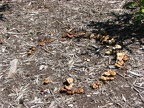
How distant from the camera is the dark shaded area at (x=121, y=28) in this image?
6027 mm

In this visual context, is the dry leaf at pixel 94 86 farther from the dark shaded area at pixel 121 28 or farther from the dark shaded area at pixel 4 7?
the dark shaded area at pixel 4 7

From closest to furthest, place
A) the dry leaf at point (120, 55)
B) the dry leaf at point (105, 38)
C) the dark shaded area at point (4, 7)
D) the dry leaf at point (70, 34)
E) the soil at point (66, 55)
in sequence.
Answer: the soil at point (66, 55)
the dry leaf at point (120, 55)
the dry leaf at point (105, 38)
the dry leaf at point (70, 34)
the dark shaded area at point (4, 7)

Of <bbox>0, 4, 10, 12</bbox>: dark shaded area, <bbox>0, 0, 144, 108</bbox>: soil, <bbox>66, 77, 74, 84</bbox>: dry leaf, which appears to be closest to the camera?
<bbox>0, 0, 144, 108</bbox>: soil

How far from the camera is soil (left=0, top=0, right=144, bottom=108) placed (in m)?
4.83

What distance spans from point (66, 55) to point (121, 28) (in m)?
1.38

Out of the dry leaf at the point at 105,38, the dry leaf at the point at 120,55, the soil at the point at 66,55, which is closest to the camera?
the soil at the point at 66,55

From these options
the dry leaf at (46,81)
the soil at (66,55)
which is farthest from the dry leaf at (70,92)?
the dry leaf at (46,81)

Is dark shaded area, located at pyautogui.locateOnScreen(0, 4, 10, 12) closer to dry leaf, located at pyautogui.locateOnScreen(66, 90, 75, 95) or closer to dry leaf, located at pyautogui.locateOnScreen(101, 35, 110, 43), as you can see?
dry leaf, located at pyautogui.locateOnScreen(101, 35, 110, 43)

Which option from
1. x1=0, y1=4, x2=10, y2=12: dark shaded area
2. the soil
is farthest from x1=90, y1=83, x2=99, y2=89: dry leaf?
x1=0, y1=4, x2=10, y2=12: dark shaded area

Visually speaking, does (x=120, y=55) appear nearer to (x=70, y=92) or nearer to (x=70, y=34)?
(x=70, y=92)

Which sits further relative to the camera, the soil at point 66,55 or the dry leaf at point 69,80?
the dry leaf at point 69,80

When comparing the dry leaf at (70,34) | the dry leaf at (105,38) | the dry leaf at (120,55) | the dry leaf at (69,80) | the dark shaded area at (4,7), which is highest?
the dark shaded area at (4,7)

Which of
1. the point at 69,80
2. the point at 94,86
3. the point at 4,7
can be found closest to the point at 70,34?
the point at 69,80

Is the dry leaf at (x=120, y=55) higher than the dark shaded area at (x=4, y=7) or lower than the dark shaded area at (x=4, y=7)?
lower
